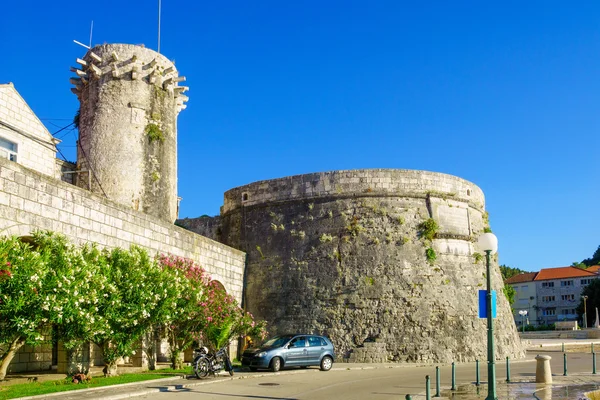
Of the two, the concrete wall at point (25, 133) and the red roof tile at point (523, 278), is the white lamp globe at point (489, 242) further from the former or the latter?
the red roof tile at point (523, 278)

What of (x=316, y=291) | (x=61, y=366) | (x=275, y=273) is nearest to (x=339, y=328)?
(x=316, y=291)

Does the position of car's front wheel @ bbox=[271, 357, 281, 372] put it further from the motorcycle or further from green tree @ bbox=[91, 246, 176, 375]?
green tree @ bbox=[91, 246, 176, 375]

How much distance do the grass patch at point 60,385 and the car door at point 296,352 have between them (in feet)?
14.1

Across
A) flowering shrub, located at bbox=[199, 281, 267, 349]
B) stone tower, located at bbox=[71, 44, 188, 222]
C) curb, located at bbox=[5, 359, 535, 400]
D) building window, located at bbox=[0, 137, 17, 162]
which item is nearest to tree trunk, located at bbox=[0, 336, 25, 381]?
curb, located at bbox=[5, 359, 535, 400]

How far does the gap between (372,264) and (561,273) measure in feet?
243

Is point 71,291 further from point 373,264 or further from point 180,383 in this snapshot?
point 373,264

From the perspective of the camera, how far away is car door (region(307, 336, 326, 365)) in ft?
65.5

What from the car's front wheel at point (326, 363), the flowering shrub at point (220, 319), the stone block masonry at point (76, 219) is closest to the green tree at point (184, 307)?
the flowering shrub at point (220, 319)

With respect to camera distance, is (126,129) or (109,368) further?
(126,129)

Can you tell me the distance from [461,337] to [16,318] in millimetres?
17887

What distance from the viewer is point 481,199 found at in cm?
2922

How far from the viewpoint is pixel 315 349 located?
20.1 metres

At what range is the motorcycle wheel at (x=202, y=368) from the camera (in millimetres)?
16344

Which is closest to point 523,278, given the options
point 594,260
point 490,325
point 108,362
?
point 594,260
